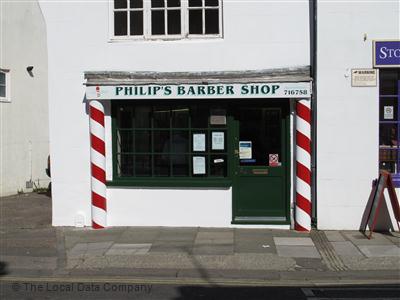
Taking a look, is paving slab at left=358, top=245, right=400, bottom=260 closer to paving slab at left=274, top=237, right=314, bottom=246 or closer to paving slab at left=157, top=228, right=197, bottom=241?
paving slab at left=274, top=237, right=314, bottom=246

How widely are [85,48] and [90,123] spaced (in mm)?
1362

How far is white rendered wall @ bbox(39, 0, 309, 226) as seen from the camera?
10.1 meters

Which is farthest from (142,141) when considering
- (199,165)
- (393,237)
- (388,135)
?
(393,237)

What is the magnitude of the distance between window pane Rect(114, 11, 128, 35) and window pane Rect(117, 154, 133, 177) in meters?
2.25

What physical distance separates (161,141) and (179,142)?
13.0 inches

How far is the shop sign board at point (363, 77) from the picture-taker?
978 centimetres

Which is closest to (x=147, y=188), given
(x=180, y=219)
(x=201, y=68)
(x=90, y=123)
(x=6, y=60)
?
(x=180, y=219)

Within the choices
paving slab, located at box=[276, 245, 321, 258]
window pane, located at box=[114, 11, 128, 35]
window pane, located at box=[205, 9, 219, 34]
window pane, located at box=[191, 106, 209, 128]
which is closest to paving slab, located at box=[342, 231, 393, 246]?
paving slab, located at box=[276, 245, 321, 258]

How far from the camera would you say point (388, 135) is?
1014 cm

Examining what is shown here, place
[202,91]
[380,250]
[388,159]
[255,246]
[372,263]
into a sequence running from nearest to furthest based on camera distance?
[372,263], [380,250], [255,246], [202,91], [388,159]

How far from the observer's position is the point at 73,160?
10.5 meters

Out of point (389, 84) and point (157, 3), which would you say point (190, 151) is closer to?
point (157, 3)

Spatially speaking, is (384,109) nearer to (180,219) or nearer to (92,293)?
(180,219)

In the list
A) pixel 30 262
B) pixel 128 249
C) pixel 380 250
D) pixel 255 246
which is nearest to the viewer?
pixel 30 262
